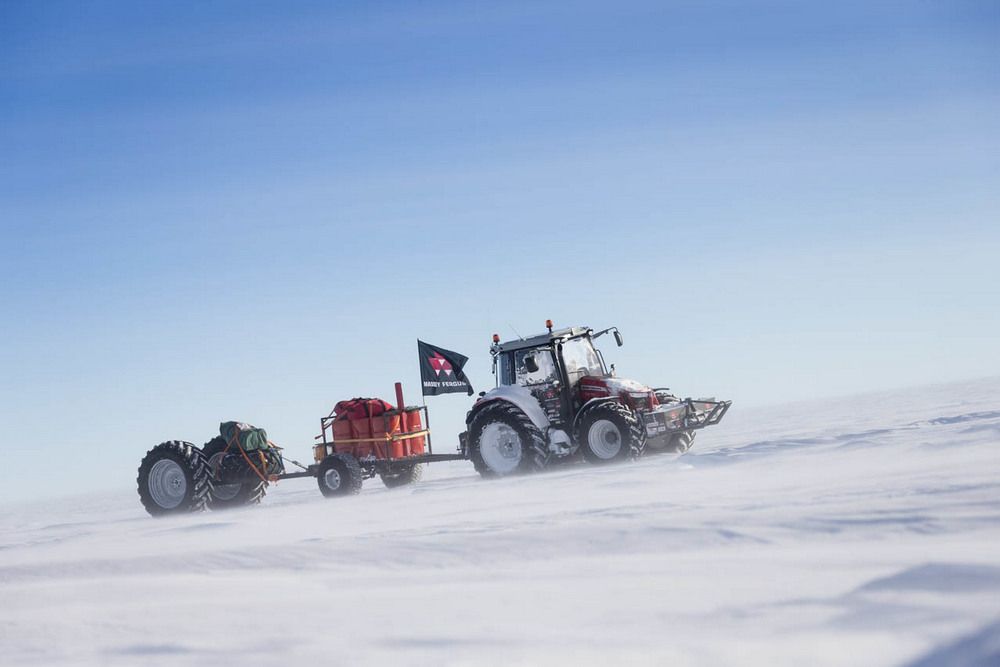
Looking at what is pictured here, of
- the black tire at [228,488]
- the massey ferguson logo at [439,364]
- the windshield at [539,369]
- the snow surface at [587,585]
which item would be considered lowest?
the snow surface at [587,585]

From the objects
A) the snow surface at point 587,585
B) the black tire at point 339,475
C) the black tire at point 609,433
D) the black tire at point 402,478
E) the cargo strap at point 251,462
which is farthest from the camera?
the black tire at point 402,478

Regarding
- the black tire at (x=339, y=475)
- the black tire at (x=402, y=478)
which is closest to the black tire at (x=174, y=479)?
the black tire at (x=339, y=475)

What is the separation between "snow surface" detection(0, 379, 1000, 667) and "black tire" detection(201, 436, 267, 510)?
686 centimetres

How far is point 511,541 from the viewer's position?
5.13 metres

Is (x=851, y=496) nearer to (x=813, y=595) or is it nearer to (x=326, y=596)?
(x=813, y=595)

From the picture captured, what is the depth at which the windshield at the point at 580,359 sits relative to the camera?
524 inches

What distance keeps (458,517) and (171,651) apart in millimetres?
3684

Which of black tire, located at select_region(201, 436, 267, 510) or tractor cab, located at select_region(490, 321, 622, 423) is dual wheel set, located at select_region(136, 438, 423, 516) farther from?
tractor cab, located at select_region(490, 321, 622, 423)

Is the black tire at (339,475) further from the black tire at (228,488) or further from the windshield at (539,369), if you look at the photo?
the windshield at (539,369)

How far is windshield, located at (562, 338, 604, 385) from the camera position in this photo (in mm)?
13312

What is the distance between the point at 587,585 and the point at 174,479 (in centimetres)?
1150

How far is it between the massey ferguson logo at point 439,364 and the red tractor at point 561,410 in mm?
870

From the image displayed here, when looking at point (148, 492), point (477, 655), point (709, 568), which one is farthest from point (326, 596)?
point (148, 492)

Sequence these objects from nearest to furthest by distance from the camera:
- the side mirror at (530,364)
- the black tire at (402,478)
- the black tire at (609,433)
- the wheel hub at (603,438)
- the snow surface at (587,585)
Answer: the snow surface at (587,585)
the black tire at (609,433)
the wheel hub at (603,438)
the side mirror at (530,364)
the black tire at (402,478)
